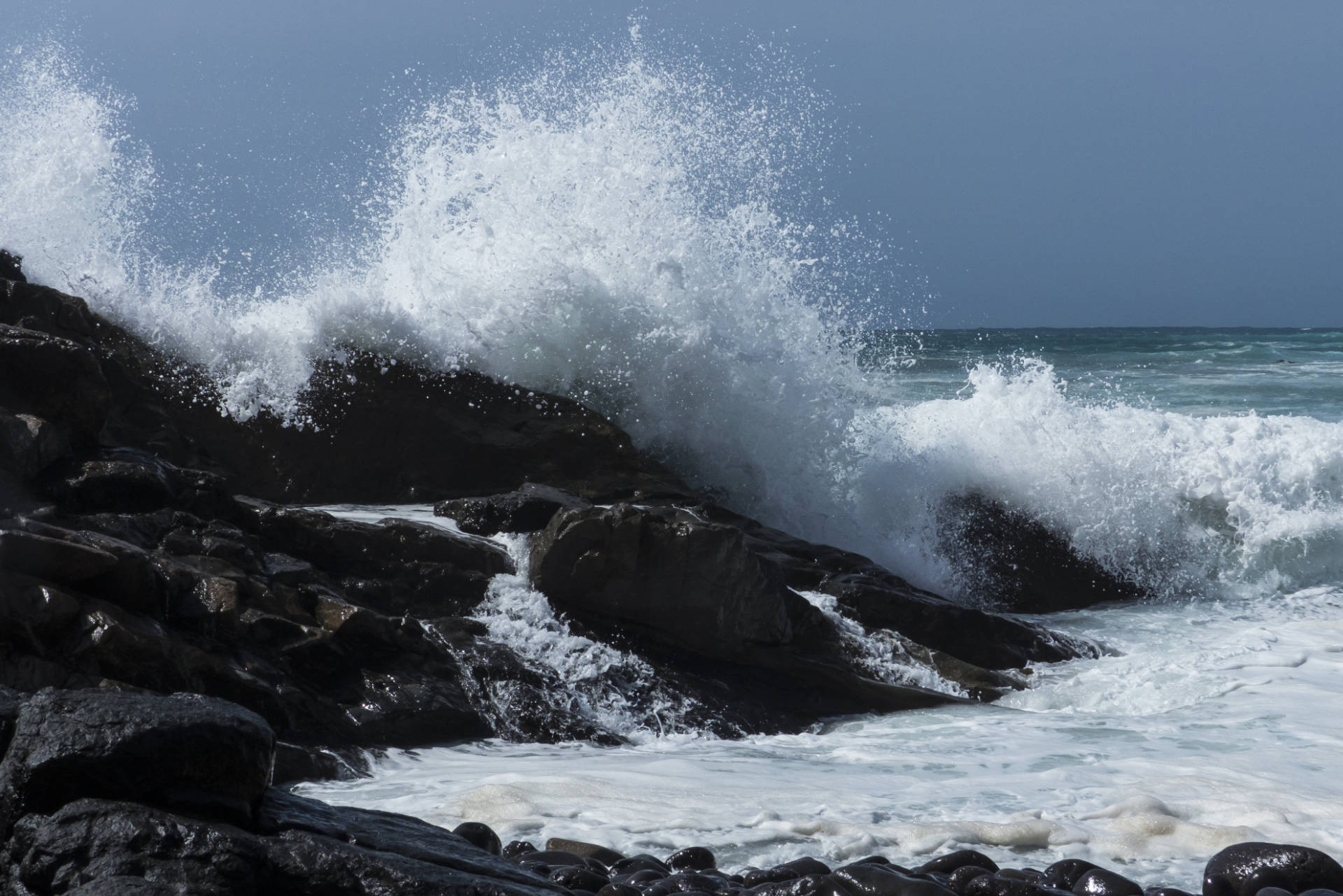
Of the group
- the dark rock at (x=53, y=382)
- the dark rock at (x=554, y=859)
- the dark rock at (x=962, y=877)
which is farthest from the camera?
the dark rock at (x=53, y=382)

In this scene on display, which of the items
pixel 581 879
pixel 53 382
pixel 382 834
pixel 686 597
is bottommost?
pixel 581 879

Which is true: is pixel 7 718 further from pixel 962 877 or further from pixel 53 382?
pixel 53 382

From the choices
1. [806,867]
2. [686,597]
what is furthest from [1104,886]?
[686,597]

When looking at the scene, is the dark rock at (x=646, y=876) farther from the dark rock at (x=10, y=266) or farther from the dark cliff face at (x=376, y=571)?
the dark rock at (x=10, y=266)

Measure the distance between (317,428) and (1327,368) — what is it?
68.1 ft

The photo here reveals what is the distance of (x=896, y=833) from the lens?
3857mm

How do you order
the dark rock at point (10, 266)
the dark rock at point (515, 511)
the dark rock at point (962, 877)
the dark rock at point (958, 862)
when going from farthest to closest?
the dark rock at point (10, 266) < the dark rock at point (515, 511) < the dark rock at point (958, 862) < the dark rock at point (962, 877)

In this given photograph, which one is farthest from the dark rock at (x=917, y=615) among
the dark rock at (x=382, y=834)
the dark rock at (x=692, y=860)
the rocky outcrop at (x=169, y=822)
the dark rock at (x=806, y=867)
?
the rocky outcrop at (x=169, y=822)

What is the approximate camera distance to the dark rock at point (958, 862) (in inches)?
135

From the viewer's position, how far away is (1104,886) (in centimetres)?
328

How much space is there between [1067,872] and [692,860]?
1056 millimetres

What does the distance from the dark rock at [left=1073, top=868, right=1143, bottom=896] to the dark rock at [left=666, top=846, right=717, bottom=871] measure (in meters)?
1.01

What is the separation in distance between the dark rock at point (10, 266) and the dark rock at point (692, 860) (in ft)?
20.6

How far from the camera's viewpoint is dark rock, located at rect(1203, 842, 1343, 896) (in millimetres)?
3264
